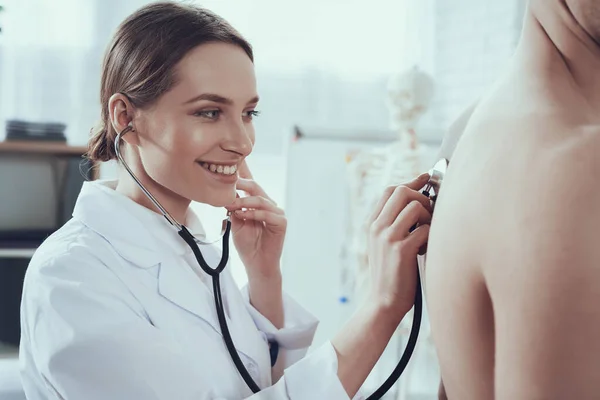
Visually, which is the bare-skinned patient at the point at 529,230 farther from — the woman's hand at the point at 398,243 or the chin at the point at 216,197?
the chin at the point at 216,197

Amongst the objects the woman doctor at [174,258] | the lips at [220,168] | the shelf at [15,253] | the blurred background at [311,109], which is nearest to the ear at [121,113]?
the woman doctor at [174,258]

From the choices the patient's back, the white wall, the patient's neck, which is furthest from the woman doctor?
the white wall

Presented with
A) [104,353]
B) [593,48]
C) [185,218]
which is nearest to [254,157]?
[185,218]

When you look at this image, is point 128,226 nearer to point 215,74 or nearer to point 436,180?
point 215,74

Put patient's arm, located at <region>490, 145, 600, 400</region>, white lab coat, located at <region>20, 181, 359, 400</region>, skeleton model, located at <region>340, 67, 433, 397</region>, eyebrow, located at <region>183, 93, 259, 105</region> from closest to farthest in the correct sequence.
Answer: patient's arm, located at <region>490, 145, 600, 400</region> < white lab coat, located at <region>20, 181, 359, 400</region> < eyebrow, located at <region>183, 93, 259, 105</region> < skeleton model, located at <region>340, 67, 433, 397</region>

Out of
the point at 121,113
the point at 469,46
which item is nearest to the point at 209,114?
the point at 121,113

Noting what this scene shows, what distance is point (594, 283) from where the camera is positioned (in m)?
0.52

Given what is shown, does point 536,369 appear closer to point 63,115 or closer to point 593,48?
point 593,48

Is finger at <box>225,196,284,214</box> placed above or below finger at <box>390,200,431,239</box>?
below

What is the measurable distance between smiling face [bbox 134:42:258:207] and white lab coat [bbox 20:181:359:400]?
0.29 feet

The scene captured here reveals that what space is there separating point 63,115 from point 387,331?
217 cm

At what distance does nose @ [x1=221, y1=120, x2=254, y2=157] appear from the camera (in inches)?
38.1

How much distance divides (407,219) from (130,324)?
36cm

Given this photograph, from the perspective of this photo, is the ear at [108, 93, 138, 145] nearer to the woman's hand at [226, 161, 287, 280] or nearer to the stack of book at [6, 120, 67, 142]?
the woman's hand at [226, 161, 287, 280]
